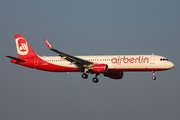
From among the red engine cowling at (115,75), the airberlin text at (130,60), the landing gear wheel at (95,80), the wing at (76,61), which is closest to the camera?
the airberlin text at (130,60)

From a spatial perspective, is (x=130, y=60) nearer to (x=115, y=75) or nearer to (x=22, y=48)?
(x=115, y=75)

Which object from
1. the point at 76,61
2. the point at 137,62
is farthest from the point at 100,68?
the point at 137,62

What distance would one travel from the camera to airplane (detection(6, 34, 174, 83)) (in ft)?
264

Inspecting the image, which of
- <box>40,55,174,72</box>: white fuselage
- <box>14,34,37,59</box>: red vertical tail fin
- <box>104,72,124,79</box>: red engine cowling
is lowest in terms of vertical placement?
<box>104,72,124,79</box>: red engine cowling

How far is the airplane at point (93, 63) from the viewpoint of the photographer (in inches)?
3164

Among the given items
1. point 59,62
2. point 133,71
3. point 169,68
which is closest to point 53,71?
point 59,62

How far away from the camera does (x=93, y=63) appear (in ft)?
273

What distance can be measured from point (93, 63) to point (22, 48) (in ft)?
51.7

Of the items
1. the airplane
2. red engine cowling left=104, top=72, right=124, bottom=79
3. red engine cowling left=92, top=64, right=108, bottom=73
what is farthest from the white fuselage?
red engine cowling left=104, top=72, right=124, bottom=79

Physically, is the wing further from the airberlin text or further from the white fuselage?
the airberlin text

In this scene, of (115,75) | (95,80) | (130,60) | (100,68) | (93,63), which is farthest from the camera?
(115,75)

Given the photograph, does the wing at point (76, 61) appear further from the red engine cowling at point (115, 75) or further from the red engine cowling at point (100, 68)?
the red engine cowling at point (115, 75)

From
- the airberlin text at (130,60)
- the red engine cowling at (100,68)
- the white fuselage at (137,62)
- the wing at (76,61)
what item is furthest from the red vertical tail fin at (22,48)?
the airberlin text at (130,60)

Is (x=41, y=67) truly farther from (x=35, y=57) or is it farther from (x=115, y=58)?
(x=115, y=58)
